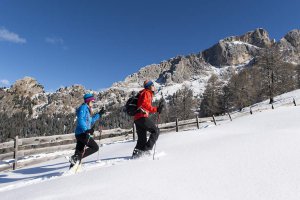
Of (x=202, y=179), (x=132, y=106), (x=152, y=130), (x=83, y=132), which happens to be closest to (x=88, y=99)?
(x=83, y=132)

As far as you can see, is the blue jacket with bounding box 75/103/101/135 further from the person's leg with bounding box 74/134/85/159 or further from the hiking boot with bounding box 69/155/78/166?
the hiking boot with bounding box 69/155/78/166

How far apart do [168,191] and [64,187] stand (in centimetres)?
189

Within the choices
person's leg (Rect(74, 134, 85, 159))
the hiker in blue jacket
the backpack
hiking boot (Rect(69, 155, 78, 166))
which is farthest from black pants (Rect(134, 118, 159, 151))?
hiking boot (Rect(69, 155, 78, 166))

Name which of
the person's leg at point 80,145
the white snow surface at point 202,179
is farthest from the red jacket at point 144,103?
the person's leg at point 80,145

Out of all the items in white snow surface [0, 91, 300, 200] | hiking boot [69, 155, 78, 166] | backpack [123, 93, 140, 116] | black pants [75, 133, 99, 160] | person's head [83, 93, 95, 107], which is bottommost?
white snow surface [0, 91, 300, 200]

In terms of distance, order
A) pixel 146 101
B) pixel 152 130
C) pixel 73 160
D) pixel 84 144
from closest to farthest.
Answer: pixel 73 160, pixel 84 144, pixel 146 101, pixel 152 130

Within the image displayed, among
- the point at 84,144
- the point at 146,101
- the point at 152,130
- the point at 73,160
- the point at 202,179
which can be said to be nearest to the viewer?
the point at 202,179

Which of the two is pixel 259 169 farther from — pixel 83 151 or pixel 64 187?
pixel 83 151

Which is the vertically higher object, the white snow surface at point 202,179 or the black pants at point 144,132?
the black pants at point 144,132

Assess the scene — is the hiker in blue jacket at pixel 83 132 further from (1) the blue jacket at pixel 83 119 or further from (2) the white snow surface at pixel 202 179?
(2) the white snow surface at pixel 202 179

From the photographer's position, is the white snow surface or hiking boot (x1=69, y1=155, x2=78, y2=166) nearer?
the white snow surface

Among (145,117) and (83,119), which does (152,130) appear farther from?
(83,119)

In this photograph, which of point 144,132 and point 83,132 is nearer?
point 83,132

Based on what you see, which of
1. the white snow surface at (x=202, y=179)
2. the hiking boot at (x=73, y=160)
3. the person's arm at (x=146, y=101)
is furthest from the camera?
the person's arm at (x=146, y=101)
